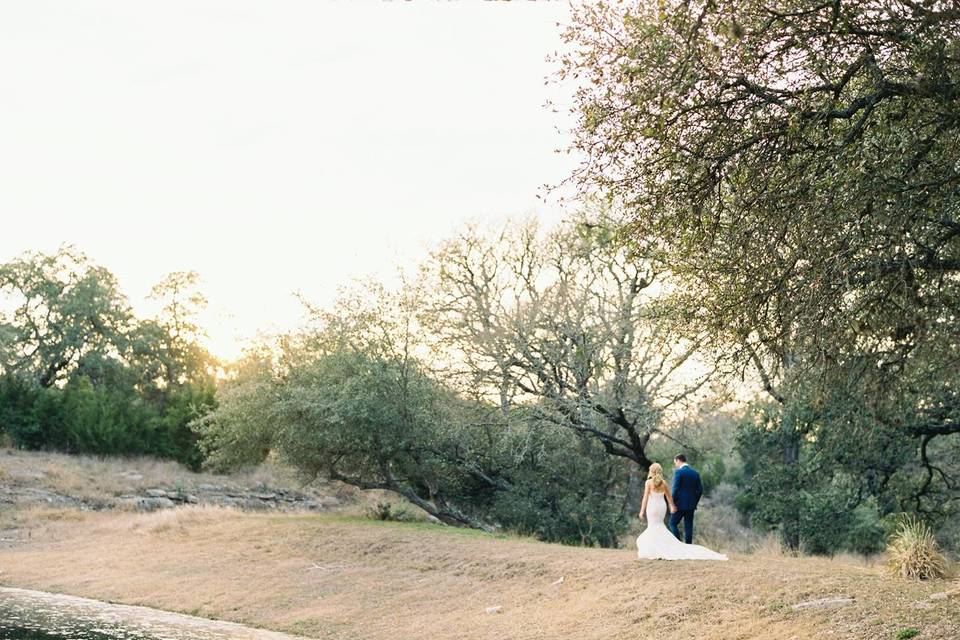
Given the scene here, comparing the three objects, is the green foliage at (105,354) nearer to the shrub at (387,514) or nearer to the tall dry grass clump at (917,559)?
the shrub at (387,514)

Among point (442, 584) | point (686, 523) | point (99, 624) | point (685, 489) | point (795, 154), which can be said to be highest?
point (795, 154)

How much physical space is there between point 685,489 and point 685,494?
11cm

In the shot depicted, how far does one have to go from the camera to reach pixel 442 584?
20.3 metres

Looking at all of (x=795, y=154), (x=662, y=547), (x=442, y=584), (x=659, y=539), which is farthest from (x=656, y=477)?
(x=795, y=154)

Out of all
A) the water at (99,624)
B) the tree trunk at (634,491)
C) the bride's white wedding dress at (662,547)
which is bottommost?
the water at (99,624)

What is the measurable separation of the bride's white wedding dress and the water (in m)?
6.93

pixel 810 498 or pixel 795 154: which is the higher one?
pixel 795 154

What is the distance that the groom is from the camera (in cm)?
2006

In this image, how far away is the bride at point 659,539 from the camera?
1861cm

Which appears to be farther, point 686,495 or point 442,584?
point 442,584

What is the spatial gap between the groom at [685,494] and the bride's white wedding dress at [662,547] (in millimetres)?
653

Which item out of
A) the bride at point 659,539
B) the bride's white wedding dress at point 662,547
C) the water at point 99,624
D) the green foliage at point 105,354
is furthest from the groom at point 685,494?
the green foliage at point 105,354

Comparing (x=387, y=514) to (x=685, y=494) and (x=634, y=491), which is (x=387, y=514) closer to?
(x=634, y=491)

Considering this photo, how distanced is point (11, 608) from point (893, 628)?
16440 mm
